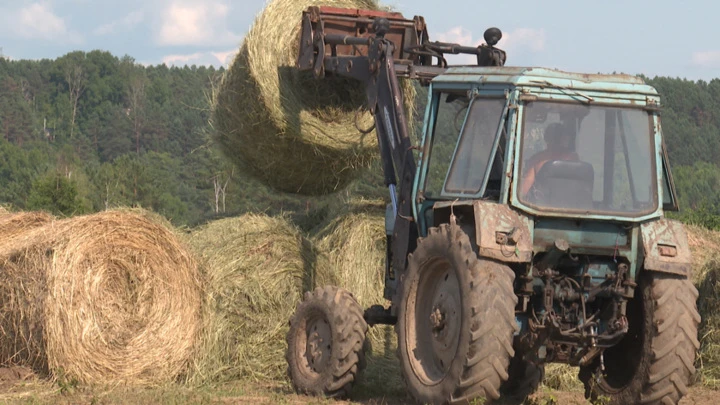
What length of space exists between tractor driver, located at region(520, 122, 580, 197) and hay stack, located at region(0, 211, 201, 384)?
3.96 m

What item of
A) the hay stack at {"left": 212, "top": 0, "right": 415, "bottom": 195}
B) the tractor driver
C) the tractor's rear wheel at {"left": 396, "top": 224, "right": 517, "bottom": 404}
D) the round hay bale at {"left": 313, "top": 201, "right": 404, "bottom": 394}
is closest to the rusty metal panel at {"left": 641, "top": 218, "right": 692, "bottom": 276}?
the tractor driver

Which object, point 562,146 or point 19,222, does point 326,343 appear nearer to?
point 562,146

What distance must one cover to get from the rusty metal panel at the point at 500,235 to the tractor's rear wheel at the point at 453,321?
88mm

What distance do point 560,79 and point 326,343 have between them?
112 inches

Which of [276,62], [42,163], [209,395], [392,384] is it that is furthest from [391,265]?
[42,163]

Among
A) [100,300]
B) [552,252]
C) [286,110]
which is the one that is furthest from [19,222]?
[552,252]

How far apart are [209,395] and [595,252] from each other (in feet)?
10.3

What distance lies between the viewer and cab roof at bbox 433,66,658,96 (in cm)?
735

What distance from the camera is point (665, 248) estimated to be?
24.1ft

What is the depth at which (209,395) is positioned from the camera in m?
8.59

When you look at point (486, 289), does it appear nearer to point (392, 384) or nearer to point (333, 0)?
point (392, 384)

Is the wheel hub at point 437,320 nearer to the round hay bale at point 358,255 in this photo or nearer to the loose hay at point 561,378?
the loose hay at point 561,378

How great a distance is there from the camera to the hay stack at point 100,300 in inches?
360

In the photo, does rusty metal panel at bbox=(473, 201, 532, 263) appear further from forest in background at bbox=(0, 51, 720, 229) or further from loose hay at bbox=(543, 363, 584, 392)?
forest in background at bbox=(0, 51, 720, 229)
